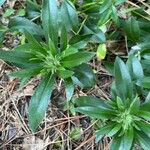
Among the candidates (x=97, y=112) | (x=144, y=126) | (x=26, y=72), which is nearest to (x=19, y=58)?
(x=26, y=72)

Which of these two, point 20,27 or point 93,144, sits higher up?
point 20,27

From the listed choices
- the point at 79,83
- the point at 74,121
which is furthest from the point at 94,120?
the point at 79,83

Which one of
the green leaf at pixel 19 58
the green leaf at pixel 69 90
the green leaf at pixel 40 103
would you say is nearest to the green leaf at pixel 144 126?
the green leaf at pixel 69 90

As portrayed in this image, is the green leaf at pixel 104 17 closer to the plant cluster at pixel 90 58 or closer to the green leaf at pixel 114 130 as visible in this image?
the plant cluster at pixel 90 58

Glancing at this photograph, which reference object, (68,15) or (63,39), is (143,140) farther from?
(68,15)

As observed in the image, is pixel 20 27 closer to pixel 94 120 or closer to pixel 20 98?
pixel 20 98

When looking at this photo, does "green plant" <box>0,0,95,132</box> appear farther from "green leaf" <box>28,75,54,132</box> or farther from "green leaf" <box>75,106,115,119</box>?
"green leaf" <box>75,106,115,119</box>
